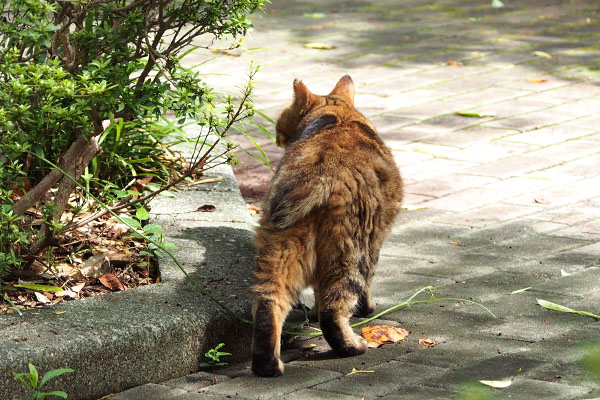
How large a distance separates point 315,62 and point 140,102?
6.07 m

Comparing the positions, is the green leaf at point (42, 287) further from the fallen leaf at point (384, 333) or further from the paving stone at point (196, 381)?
the fallen leaf at point (384, 333)

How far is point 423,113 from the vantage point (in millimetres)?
8211

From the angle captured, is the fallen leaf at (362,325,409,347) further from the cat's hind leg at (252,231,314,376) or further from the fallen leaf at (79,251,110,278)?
the fallen leaf at (79,251,110,278)

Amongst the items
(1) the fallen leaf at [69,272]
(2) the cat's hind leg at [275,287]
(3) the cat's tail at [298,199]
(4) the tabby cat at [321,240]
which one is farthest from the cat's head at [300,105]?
(1) the fallen leaf at [69,272]

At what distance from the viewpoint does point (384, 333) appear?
164 inches

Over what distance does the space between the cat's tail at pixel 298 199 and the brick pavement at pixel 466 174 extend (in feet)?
2.01

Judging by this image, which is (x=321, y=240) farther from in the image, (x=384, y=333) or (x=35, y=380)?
(x=35, y=380)

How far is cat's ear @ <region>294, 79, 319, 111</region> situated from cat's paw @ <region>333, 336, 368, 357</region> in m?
1.46

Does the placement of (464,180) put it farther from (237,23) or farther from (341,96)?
(237,23)

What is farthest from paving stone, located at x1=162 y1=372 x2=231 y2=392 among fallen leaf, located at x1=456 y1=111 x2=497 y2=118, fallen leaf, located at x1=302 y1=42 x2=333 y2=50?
fallen leaf, located at x1=302 y1=42 x2=333 y2=50

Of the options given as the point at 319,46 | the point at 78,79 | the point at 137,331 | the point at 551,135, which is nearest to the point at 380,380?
the point at 137,331

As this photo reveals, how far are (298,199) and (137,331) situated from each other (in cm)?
84

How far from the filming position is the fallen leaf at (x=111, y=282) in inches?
169

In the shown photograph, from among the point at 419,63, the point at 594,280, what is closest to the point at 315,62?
the point at 419,63
